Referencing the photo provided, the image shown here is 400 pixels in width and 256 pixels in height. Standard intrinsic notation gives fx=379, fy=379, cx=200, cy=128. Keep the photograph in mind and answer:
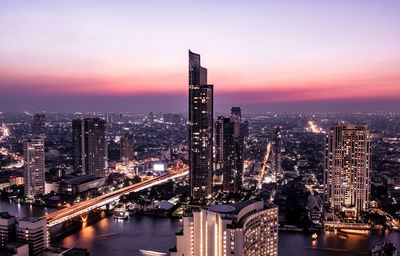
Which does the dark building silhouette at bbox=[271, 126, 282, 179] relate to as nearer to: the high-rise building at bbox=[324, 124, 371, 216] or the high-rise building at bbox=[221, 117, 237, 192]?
the high-rise building at bbox=[221, 117, 237, 192]

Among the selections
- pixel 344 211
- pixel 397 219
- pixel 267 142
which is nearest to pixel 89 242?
pixel 344 211

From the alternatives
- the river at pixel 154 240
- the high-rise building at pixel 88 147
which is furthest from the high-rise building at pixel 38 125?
the river at pixel 154 240

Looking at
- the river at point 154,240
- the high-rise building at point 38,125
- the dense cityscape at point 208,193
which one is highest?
the high-rise building at point 38,125

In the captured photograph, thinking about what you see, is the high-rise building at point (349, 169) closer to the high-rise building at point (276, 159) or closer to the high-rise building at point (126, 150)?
the high-rise building at point (276, 159)

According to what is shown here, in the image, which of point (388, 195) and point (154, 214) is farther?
point (388, 195)

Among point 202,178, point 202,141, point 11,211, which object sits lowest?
point 11,211

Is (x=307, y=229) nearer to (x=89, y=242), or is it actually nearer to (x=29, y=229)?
(x=89, y=242)

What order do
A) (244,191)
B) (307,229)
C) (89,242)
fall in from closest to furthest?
(89,242) < (307,229) < (244,191)
